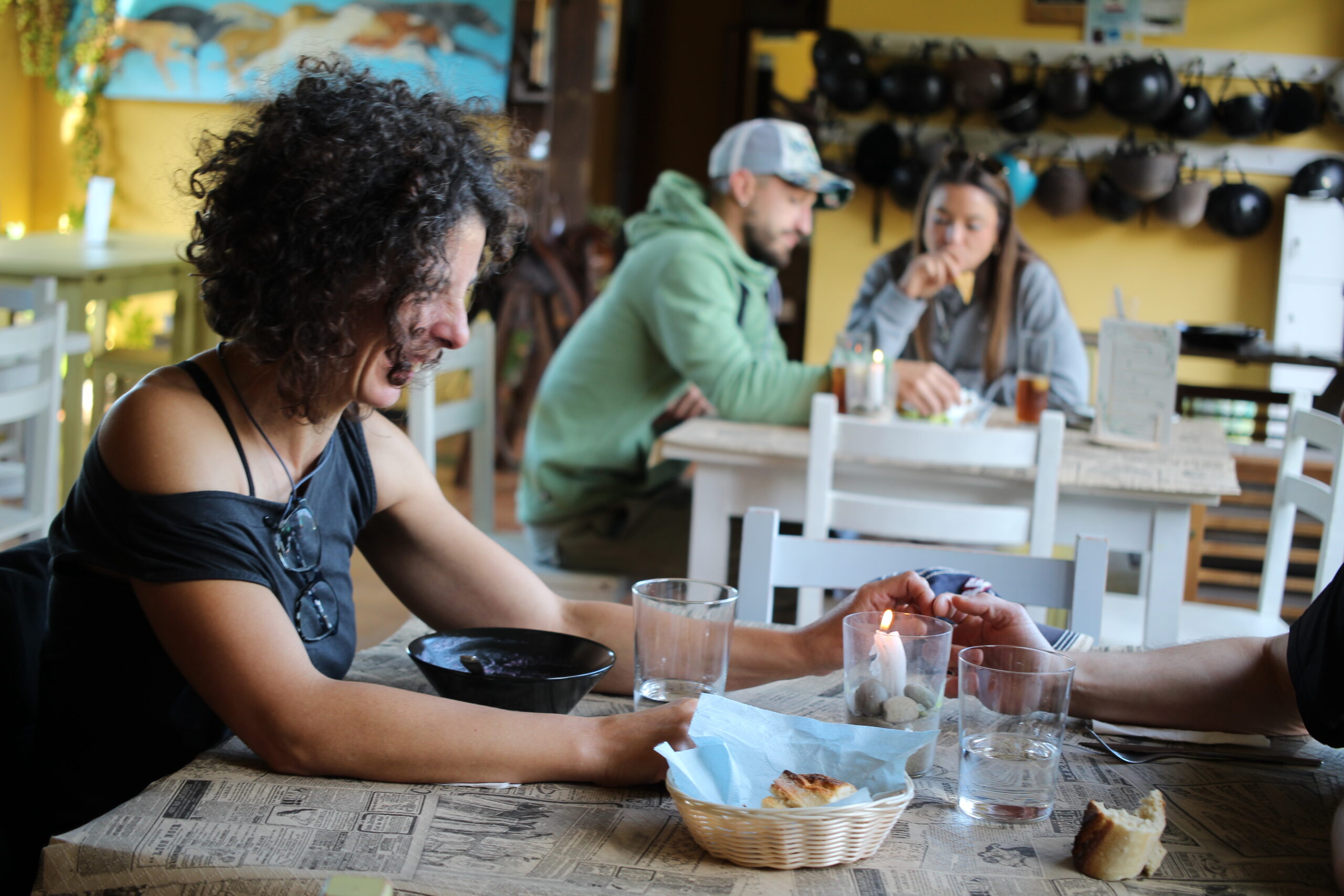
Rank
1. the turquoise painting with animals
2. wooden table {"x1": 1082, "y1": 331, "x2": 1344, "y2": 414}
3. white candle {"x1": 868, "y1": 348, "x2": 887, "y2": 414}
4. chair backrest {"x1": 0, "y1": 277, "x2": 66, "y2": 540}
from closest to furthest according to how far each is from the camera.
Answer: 1. chair backrest {"x1": 0, "y1": 277, "x2": 66, "y2": 540}
2. white candle {"x1": 868, "y1": 348, "x2": 887, "y2": 414}
3. wooden table {"x1": 1082, "y1": 331, "x2": 1344, "y2": 414}
4. the turquoise painting with animals

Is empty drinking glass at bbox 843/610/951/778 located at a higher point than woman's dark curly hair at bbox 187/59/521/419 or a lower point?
lower

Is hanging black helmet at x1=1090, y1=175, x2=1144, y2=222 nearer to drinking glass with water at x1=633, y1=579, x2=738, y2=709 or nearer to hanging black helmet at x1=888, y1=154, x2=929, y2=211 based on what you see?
hanging black helmet at x1=888, y1=154, x2=929, y2=211

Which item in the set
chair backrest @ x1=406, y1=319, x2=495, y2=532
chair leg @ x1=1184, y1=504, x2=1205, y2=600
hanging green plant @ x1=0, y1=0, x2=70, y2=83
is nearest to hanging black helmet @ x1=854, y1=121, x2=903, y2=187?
chair leg @ x1=1184, y1=504, x2=1205, y2=600

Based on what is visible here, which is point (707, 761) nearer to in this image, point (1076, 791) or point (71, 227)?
point (1076, 791)

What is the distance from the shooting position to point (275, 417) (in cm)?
111

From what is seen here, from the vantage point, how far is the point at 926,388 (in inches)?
100

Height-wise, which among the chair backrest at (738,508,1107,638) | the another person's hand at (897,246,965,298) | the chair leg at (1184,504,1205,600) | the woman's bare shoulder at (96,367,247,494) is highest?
the another person's hand at (897,246,965,298)

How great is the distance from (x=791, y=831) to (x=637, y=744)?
18 centimetres

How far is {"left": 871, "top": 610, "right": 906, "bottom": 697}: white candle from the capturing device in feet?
3.15

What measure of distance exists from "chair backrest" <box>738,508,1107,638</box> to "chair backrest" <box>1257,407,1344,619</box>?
2.78 feet

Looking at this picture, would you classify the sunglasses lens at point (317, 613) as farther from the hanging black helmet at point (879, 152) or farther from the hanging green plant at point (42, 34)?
the hanging green plant at point (42, 34)

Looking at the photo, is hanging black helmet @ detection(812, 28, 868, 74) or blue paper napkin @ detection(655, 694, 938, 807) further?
hanging black helmet @ detection(812, 28, 868, 74)

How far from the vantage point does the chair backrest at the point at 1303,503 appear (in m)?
2.07

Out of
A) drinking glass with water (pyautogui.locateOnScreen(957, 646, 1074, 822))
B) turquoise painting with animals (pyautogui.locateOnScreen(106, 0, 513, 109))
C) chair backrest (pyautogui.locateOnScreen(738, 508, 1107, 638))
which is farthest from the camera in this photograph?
turquoise painting with animals (pyautogui.locateOnScreen(106, 0, 513, 109))
